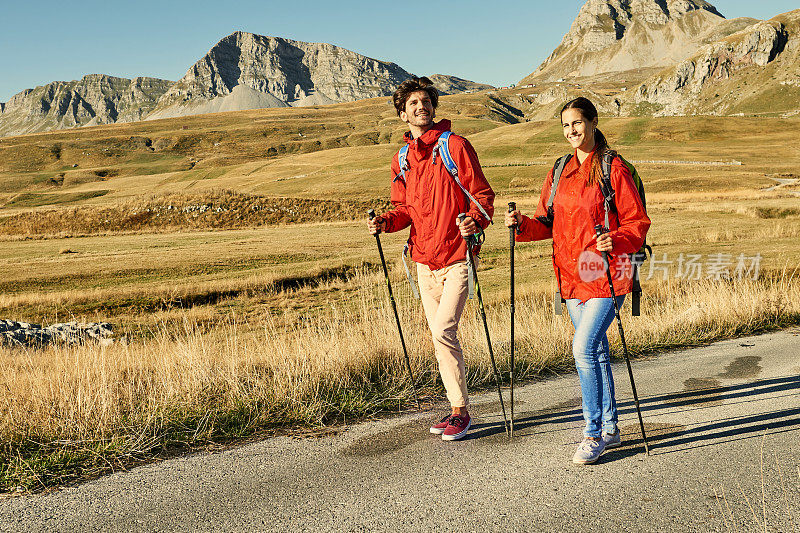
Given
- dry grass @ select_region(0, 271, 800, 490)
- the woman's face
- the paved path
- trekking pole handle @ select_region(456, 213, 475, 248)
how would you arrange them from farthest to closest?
trekking pole handle @ select_region(456, 213, 475, 248) < dry grass @ select_region(0, 271, 800, 490) < the woman's face < the paved path

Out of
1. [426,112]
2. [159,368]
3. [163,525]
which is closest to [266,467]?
[163,525]

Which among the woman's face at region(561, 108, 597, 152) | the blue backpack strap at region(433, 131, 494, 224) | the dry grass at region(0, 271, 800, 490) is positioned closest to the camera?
the woman's face at region(561, 108, 597, 152)

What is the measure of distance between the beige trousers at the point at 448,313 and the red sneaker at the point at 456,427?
128mm

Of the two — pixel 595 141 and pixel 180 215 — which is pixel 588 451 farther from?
pixel 180 215

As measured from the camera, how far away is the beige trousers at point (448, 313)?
520 centimetres

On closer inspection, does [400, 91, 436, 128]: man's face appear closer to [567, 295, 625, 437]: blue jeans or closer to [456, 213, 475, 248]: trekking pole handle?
[456, 213, 475, 248]: trekking pole handle

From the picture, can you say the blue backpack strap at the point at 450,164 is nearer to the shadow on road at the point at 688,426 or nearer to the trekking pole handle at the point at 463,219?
the trekking pole handle at the point at 463,219

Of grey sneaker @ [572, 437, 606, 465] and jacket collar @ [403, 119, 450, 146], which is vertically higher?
jacket collar @ [403, 119, 450, 146]

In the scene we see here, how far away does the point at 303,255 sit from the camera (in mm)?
30203

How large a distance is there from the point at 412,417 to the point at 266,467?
166 centimetres

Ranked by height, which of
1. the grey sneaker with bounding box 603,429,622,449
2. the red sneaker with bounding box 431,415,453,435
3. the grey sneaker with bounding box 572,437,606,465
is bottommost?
the grey sneaker with bounding box 603,429,622,449

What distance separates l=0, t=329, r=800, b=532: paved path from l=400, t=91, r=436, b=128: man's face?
9.31 feet

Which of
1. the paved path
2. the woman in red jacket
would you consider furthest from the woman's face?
the paved path

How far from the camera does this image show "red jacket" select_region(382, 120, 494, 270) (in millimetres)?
5117
